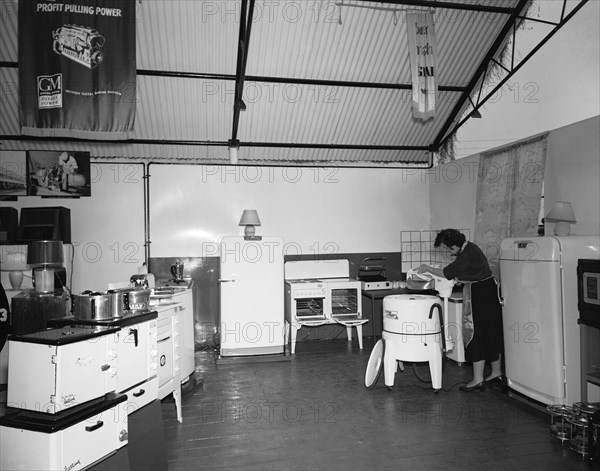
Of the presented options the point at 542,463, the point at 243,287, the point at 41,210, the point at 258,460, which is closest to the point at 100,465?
the point at 258,460

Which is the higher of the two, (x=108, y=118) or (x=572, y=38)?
(x=572, y=38)

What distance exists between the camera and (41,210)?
220 inches

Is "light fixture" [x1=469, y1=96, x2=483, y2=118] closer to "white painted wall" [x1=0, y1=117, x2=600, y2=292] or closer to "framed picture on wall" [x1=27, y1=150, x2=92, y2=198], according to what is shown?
"white painted wall" [x1=0, y1=117, x2=600, y2=292]

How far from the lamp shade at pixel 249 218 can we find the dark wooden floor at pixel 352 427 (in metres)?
2.09

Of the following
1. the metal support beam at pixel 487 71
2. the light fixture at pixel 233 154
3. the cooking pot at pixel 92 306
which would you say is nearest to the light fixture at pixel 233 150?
the light fixture at pixel 233 154

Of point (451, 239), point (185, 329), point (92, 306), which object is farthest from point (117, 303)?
point (451, 239)

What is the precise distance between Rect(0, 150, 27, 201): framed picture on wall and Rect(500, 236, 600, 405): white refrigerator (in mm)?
6307

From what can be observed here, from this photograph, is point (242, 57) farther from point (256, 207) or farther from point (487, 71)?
point (487, 71)

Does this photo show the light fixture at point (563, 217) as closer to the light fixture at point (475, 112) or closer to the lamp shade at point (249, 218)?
the light fixture at point (475, 112)

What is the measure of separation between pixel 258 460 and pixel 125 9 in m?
4.00

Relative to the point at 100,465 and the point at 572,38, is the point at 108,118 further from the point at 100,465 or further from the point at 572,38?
the point at 572,38

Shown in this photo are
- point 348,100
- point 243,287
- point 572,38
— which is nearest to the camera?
point 572,38

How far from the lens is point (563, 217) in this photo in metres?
3.89

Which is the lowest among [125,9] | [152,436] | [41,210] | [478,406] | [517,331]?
[478,406]
